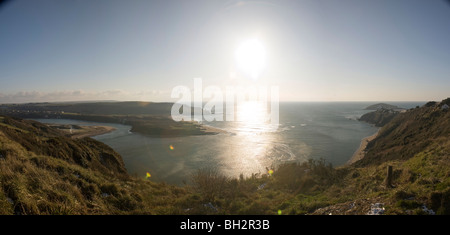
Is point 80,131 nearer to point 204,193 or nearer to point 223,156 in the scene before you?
point 223,156

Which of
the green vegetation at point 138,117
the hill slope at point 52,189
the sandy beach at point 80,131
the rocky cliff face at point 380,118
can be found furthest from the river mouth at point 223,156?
the rocky cliff face at point 380,118

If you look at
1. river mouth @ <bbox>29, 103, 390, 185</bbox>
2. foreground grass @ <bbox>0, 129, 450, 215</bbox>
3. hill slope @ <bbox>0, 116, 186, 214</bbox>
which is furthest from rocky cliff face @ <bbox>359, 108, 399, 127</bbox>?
hill slope @ <bbox>0, 116, 186, 214</bbox>

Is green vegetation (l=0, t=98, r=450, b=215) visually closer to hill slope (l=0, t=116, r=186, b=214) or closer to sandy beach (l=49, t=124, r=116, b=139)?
hill slope (l=0, t=116, r=186, b=214)

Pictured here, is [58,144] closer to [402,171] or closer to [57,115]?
[402,171]

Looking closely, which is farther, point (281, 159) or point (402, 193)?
point (281, 159)

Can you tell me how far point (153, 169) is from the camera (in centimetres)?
2861

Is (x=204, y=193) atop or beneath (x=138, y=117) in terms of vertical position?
beneath

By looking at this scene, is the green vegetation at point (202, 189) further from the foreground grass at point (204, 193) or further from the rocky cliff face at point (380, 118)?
the rocky cliff face at point (380, 118)

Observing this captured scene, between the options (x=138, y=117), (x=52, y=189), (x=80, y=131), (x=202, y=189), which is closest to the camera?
(x=52, y=189)

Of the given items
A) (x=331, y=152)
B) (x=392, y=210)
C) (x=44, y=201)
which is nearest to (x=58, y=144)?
(x=44, y=201)

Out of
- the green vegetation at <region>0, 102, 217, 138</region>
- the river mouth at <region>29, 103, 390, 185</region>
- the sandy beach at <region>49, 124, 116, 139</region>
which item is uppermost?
the green vegetation at <region>0, 102, 217, 138</region>

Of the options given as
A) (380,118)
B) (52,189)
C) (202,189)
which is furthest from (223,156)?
(380,118)

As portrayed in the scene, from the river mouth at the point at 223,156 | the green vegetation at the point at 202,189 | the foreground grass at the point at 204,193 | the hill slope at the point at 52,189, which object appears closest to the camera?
the hill slope at the point at 52,189

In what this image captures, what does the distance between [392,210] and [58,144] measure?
66.2 ft
